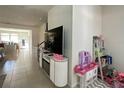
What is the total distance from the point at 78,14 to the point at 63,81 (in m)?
1.48

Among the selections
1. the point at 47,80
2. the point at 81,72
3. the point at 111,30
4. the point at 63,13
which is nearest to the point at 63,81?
the point at 81,72

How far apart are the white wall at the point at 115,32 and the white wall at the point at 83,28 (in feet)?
1.00

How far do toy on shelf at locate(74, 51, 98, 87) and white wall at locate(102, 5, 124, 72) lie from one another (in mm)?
870

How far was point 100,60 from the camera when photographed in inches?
114

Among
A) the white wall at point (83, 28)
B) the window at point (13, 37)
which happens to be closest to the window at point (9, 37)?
the window at point (13, 37)

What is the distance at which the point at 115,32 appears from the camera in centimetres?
297

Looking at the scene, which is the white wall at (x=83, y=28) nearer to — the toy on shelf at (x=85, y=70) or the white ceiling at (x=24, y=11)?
the toy on shelf at (x=85, y=70)

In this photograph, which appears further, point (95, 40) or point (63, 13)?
point (95, 40)

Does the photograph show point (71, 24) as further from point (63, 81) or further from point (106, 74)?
point (106, 74)

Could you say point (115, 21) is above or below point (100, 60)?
above

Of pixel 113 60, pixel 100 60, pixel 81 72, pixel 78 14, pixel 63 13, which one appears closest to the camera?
pixel 81 72

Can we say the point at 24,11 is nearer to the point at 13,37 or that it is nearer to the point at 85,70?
the point at 85,70

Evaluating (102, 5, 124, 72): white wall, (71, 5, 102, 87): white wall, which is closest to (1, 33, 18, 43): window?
(71, 5, 102, 87): white wall

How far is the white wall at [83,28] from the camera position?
7.68 ft
